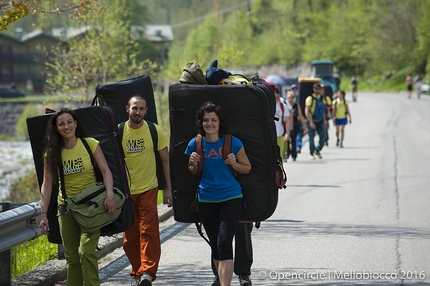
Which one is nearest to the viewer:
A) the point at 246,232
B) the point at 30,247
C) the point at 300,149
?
the point at 246,232

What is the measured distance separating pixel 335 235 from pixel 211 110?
152 inches

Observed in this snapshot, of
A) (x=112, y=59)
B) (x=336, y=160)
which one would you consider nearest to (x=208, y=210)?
(x=336, y=160)

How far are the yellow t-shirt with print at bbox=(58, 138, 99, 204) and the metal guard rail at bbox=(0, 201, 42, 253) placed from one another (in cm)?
66

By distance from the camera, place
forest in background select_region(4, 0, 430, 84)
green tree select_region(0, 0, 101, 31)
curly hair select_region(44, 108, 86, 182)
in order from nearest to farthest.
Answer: curly hair select_region(44, 108, 86, 182)
green tree select_region(0, 0, 101, 31)
forest in background select_region(4, 0, 430, 84)

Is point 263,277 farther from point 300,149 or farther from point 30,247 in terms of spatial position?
point 300,149

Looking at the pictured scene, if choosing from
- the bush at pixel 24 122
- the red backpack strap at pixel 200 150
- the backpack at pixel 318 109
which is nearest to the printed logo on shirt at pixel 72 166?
the red backpack strap at pixel 200 150

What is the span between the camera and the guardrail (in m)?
6.75

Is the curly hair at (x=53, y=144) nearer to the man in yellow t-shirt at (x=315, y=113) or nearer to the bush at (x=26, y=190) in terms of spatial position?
the man in yellow t-shirt at (x=315, y=113)

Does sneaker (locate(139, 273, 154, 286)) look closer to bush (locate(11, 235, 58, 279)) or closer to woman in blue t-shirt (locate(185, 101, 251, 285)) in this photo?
woman in blue t-shirt (locate(185, 101, 251, 285))

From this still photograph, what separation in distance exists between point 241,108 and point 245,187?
64 centimetres

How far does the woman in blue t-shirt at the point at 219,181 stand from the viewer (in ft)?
20.9

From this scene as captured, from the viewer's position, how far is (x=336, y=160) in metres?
19.4

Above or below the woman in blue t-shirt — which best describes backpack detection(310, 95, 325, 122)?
below

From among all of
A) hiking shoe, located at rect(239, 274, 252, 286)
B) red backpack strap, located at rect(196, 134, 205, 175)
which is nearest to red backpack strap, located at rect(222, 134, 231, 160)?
red backpack strap, located at rect(196, 134, 205, 175)
